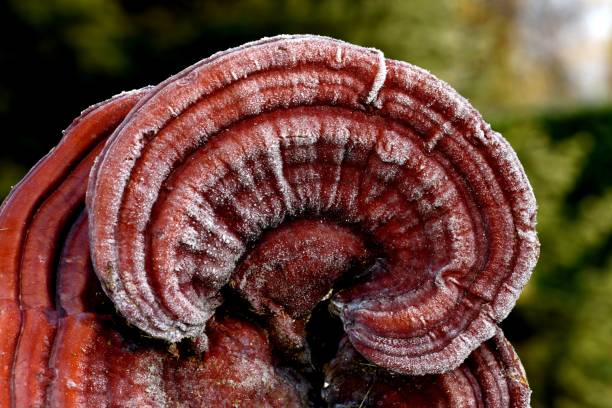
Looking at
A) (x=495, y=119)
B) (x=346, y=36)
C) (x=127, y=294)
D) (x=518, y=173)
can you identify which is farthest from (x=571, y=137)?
(x=127, y=294)

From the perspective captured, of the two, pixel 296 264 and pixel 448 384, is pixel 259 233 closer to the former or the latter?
pixel 296 264

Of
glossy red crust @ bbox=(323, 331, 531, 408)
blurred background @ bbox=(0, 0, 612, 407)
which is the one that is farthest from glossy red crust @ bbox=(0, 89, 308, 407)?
blurred background @ bbox=(0, 0, 612, 407)

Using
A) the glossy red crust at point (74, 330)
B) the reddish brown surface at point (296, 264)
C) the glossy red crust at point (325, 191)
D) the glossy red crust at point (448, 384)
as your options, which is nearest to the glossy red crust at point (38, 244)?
the glossy red crust at point (74, 330)

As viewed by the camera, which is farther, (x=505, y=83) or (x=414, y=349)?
(x=505, y=83)

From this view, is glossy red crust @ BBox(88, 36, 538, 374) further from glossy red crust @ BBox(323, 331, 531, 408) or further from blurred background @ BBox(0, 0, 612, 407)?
blurred background @ BBox(0, 0, 612, 407)

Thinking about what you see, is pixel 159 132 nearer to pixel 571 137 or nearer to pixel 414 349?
pixel 414 349

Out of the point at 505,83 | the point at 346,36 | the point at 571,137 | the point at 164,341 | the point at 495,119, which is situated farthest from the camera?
the point at 505,83

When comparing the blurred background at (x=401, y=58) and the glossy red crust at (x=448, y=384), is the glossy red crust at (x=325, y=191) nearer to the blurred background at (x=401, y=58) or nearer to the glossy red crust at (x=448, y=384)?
the glossy red crust at (x=448, y=384)
